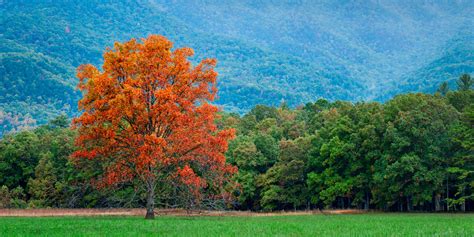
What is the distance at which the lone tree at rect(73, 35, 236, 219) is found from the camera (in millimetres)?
40844

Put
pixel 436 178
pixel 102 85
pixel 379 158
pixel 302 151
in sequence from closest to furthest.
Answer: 1. pixel 102 85
2. pixel 436 178
3. pixel 379 158
4. pixel 302 151

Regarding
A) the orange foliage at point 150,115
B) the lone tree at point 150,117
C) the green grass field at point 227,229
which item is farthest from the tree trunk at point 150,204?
the green grass field at point 227,229

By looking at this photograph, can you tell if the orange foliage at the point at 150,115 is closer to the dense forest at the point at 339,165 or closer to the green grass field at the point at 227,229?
the dense forest at the point at 339,165

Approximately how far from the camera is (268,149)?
296 ft

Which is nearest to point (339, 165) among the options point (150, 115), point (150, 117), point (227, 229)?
point (150, 117)

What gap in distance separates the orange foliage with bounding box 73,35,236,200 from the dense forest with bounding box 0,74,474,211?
251 centimetres

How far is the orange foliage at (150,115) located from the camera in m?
40.8

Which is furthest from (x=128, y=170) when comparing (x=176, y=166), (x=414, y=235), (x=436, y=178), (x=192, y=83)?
(x=436, y=178)

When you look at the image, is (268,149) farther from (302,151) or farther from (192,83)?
(192,83)

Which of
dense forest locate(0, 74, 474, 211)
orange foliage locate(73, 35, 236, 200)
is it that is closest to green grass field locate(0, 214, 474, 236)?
orange foliage locate(73, 35, 236, 200)

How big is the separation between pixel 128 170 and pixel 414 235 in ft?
81.4

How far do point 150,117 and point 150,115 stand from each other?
530 millimetres

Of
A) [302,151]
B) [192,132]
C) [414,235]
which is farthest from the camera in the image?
[302,151]

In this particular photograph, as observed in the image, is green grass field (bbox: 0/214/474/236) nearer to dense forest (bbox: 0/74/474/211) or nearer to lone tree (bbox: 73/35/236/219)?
lone tree (bbox: 73/35/236/219)
